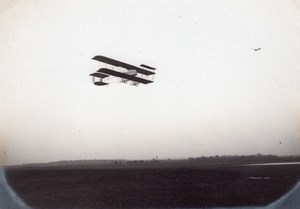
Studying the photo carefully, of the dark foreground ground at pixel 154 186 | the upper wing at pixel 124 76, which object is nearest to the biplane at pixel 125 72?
A: the upper wing at pixel 124 76

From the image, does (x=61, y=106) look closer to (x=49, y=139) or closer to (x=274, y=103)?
(x=49, y=139)

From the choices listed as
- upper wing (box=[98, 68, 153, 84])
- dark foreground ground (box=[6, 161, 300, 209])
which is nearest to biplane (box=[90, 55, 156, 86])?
upper wing (box=[98, 68, 153, 84])

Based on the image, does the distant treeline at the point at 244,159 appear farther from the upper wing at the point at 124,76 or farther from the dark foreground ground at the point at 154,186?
the upper wing at the point at 124,76

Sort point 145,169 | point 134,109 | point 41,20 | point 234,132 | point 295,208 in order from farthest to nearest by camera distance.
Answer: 1. point 41,20
2. point 134,109
3. point 234,132
4. point 145,169
5. point 295,208

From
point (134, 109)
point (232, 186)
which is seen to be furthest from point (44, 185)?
point (232, 186)

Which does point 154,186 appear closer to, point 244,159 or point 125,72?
point 244,159

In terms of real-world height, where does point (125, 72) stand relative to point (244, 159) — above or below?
above

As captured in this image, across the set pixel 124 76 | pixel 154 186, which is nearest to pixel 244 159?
pixel 154 186

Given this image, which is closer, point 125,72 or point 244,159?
point 244,159
